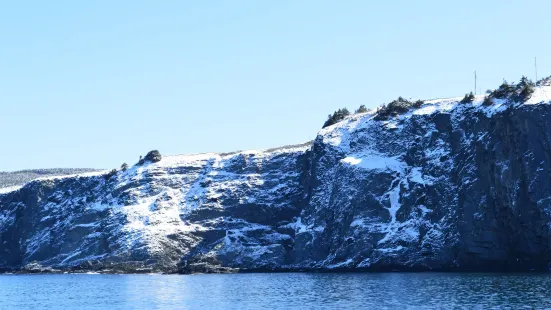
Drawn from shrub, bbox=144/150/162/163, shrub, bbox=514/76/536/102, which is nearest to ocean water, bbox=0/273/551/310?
shrub, bbox=514/76/536/102

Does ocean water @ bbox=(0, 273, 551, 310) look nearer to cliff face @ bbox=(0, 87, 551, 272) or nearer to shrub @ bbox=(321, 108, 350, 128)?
cliff face @ bbox=(0, 87, 551, 272)

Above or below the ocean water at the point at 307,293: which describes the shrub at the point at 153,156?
above

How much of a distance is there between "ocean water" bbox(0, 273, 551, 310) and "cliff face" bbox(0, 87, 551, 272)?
13.9 metres

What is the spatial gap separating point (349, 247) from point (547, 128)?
34.4 meters

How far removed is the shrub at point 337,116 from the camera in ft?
545

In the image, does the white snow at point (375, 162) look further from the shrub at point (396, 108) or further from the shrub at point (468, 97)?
the shrub at point (468, 97)

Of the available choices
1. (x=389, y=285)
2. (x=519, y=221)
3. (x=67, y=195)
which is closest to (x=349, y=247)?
(x=519, y=221)

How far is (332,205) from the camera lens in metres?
142

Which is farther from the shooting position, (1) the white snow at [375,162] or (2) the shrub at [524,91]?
(1) the white snow at [375,162]

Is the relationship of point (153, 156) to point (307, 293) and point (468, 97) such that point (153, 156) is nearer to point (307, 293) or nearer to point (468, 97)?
point (468, 97)

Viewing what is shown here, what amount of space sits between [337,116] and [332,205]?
97.4ft

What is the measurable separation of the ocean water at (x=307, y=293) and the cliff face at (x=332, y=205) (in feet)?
45.5

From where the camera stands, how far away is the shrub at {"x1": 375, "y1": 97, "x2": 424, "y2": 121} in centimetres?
14725

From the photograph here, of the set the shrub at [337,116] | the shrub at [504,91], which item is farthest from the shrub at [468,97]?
the shrub at [337,116]
